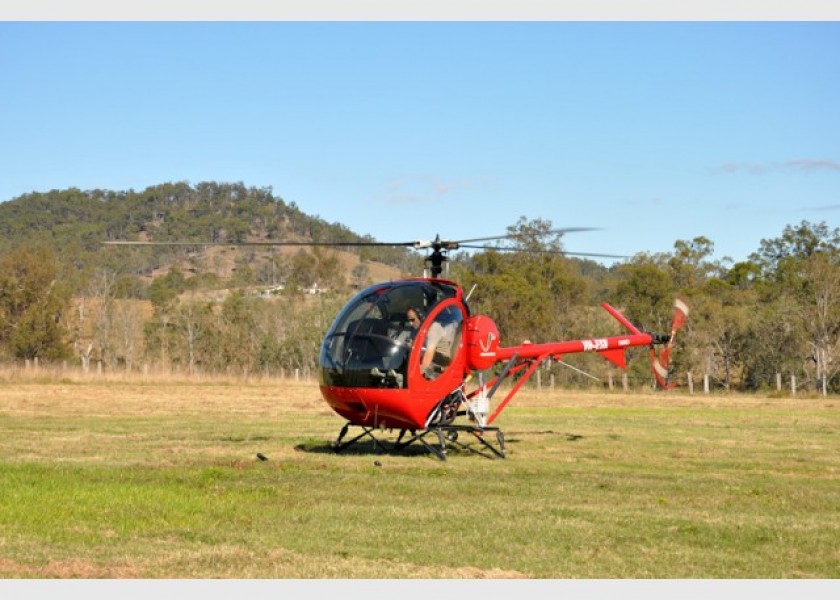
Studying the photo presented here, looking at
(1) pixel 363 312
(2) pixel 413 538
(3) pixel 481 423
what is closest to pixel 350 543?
(2) pixel 413 538

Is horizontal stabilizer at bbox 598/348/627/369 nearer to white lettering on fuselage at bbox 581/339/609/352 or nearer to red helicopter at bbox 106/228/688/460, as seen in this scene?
white lettering on fuselage at bbox 581/339/609/352

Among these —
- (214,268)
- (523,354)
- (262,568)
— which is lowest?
(262,568)

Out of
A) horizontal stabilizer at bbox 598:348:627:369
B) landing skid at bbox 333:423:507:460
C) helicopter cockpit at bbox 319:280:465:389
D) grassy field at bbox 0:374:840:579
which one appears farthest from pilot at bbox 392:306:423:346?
horizontal stabilizer at bbox 598:348:627:369

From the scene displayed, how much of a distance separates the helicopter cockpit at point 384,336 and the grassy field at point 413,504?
1307 mm

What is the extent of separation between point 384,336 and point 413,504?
464cm

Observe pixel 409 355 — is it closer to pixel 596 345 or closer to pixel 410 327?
pixel 410 327

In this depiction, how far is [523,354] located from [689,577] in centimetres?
1122

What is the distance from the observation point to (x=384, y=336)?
17.5 meters

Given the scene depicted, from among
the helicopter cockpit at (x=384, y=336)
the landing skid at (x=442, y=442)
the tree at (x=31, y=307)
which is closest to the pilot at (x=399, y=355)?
the helicopter cockpit at (x=384, y=336)

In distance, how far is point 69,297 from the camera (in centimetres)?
8381

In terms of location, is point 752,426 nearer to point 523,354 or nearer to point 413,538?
point 523,354

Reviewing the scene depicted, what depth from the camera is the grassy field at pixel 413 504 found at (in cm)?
973

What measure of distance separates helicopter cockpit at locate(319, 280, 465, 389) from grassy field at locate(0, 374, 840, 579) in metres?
1.31

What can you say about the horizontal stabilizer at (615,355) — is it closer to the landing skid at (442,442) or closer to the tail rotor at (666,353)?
the tail rotor at (666,353)
